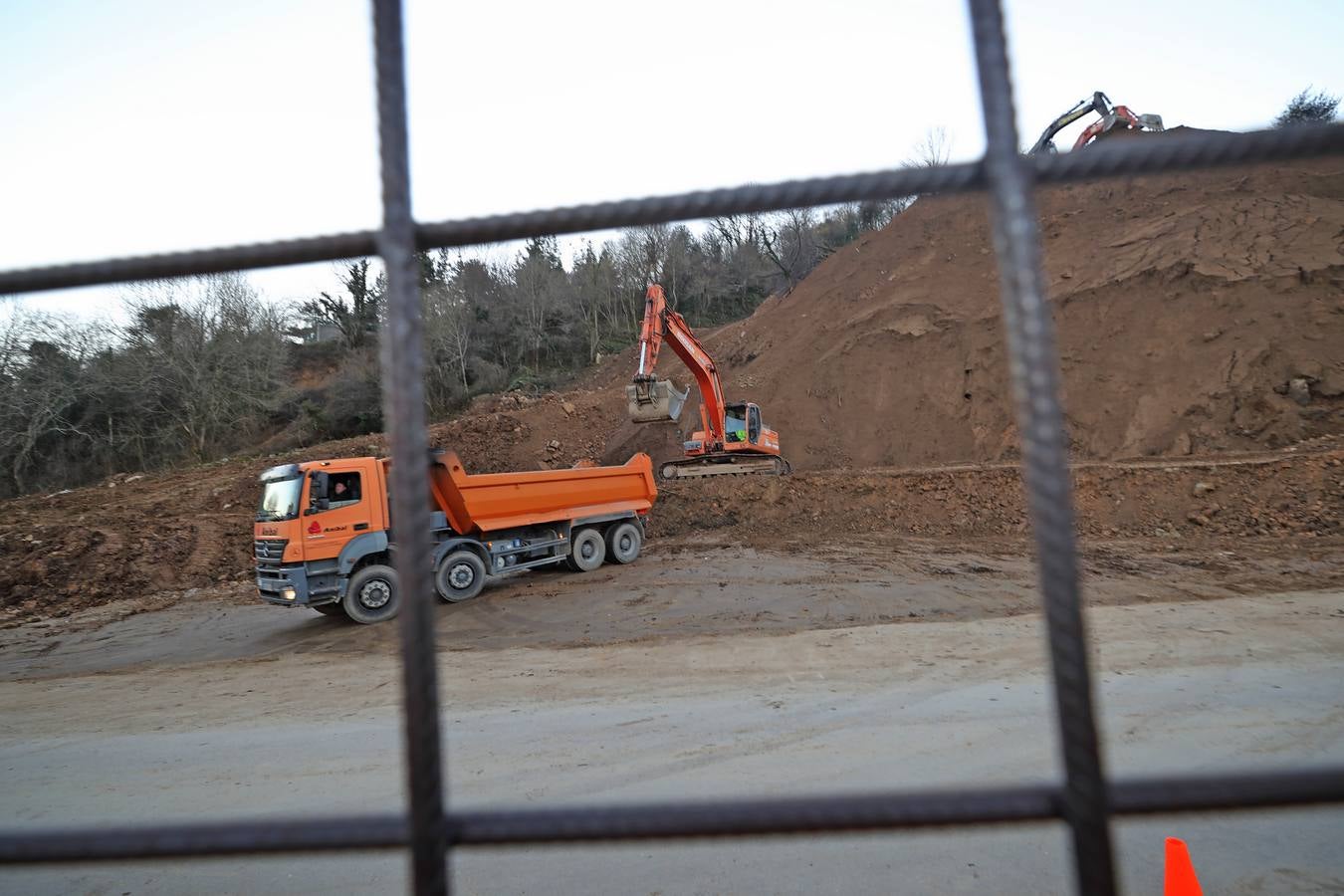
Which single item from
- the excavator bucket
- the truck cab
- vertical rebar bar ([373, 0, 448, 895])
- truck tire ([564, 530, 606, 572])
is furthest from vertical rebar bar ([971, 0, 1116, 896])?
the excavator bucket

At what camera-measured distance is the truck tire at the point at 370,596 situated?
923cm

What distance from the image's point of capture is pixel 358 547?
922 cm

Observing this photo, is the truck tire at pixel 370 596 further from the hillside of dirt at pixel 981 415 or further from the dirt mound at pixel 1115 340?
the dirt mound at pixel 1115 340

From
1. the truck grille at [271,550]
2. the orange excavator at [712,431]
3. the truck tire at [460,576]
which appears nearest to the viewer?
the truck grille at [271,550]

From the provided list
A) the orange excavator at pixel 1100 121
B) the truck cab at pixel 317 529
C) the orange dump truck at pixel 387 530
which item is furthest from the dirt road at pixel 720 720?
the orange excavator at pixel 1100 121

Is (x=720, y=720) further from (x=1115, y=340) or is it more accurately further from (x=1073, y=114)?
(x=1073, y=114)

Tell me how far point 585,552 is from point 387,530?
358 centimetres

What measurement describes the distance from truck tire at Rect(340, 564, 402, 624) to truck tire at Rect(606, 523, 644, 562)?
4126 millimetres

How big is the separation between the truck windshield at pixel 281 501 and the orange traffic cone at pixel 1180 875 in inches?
374

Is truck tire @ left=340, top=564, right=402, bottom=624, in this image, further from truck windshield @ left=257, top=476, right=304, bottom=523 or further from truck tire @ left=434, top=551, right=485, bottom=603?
truck windshield @ left=257, top=476, right=304, bottom=523

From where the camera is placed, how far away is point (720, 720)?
171 inches

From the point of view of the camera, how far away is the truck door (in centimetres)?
895

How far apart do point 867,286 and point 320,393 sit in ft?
96.0

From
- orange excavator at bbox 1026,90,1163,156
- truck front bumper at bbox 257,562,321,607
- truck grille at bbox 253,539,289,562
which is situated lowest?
truck front bumper at bbox 257,562,321,607
